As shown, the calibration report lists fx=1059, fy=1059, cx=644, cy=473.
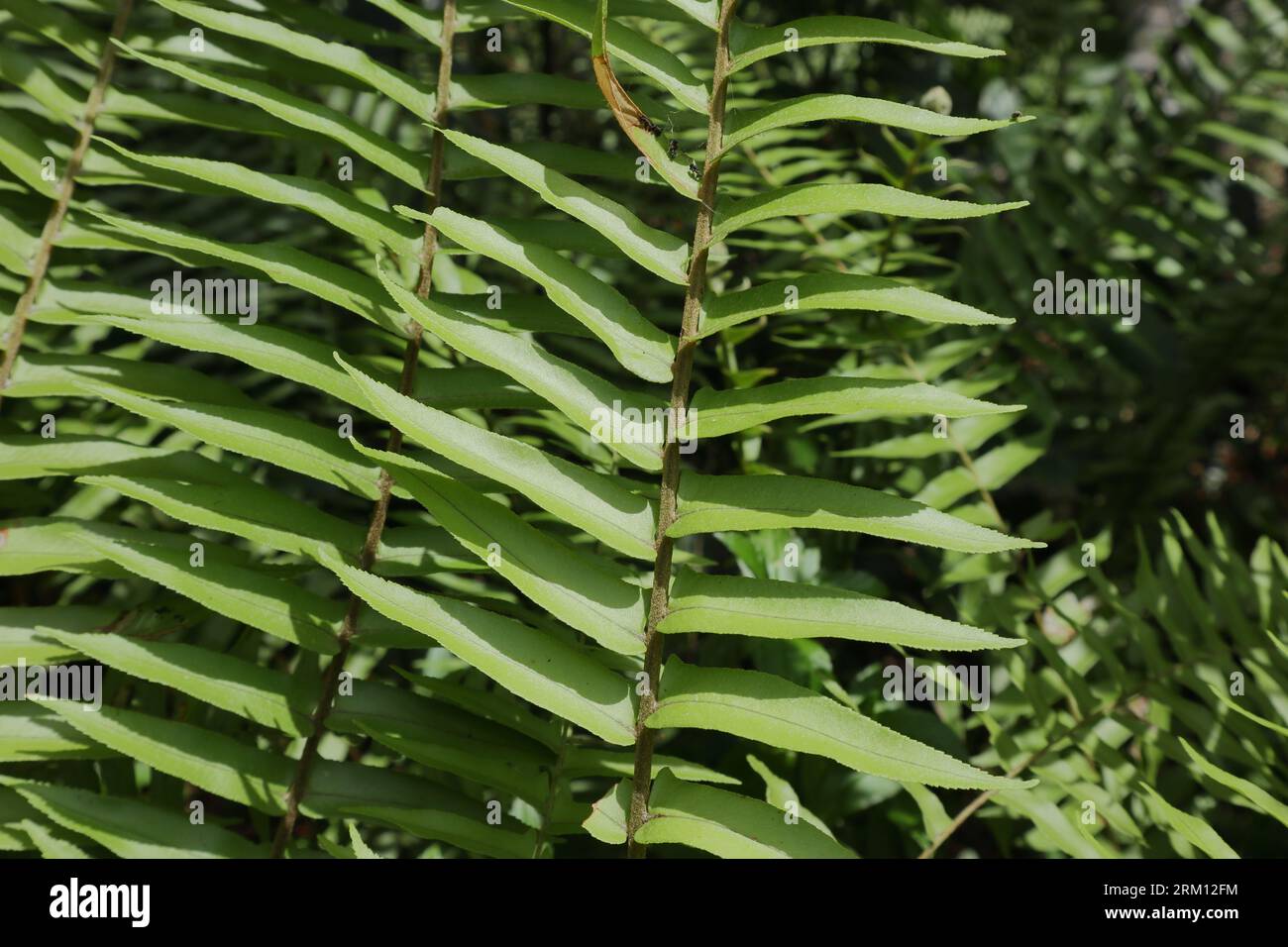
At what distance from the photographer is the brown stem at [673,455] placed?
0.75m

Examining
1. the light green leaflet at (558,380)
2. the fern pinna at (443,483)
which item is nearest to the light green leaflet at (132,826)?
the fern pinna at (443,483)

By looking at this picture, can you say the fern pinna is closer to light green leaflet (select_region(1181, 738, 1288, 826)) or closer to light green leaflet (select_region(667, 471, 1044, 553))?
light green leaflet (select_region(667, 471, 1044, 553))

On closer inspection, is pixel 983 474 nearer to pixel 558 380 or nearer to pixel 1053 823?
pixel 1053 823

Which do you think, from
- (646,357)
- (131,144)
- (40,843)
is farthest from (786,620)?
(131,144)

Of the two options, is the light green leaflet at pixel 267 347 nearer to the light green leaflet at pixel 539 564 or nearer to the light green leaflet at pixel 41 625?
the light green leaflet at pixel 539 564

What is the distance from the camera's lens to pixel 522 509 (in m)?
1.11

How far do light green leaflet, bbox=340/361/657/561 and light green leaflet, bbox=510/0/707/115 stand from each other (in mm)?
293

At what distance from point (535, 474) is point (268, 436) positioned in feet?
0.80

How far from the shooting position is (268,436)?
837mm

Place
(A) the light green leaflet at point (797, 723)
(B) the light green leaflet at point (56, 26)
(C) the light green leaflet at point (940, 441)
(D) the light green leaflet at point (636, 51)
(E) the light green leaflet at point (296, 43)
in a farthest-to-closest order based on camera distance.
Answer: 1. (C) the light green leaflet at point (940, 441)
2. (B) the light green leaflet at point (56, 26)
3. (E) the light green leaflet at point (296, 43)
4. (D) the light green leaflet at point (636, 51)
5. (A) the light green leaflet at point (797, 723)

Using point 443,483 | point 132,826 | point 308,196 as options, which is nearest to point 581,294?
point 443,483

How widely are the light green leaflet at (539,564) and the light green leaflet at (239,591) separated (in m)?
0.18
